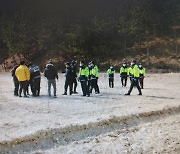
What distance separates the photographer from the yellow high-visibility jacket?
19663mm

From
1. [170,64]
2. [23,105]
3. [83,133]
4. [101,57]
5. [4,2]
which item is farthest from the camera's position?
[4,2]

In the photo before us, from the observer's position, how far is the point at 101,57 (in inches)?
1944

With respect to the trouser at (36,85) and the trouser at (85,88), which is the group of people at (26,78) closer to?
the trouser at (36,85)

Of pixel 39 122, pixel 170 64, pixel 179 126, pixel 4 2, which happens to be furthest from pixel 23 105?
pixel 4 2

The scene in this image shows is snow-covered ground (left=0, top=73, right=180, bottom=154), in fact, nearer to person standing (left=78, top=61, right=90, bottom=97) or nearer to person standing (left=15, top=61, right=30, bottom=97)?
person standing (left=15, top=61, right=30, bottom=97)

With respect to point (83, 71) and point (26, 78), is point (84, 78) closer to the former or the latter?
point (83, 71)

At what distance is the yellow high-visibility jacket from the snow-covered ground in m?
1.43

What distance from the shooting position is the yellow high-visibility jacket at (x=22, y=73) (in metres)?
19.7

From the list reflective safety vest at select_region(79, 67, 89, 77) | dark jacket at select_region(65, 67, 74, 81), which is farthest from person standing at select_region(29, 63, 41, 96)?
reflective safety vest at select_region(79, 67, 89, 77)

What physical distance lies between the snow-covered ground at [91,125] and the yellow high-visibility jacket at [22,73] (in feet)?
4.70

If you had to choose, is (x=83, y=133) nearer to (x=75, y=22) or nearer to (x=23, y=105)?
(x=23, y=105)

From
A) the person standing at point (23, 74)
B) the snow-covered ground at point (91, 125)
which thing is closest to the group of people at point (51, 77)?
the person standing at point (23, 74)

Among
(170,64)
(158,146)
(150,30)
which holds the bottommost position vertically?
(158,146)

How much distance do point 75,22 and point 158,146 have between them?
46.1m
